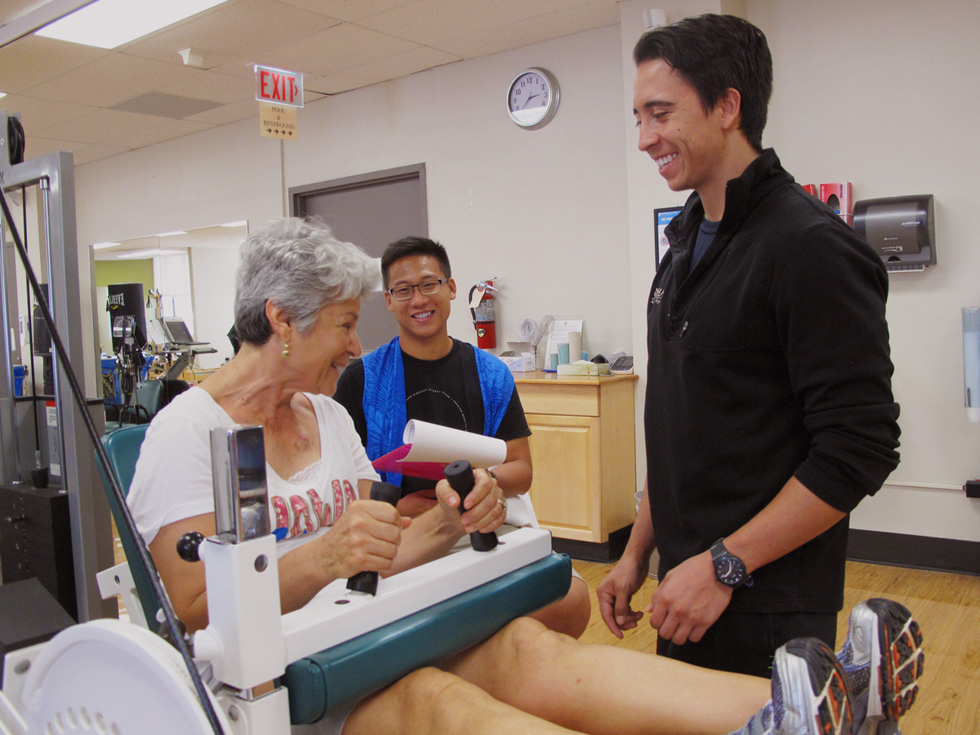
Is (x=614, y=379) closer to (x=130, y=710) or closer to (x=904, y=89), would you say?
(x=904, y=89)

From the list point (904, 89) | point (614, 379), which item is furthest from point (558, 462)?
point (904, 89)

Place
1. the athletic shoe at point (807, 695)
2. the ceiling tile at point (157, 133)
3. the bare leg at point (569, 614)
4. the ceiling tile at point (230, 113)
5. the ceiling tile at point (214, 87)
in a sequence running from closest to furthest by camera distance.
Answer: the athletic shoe at point (807, 695), the bare leg at point (569, 614), the ceiling tile at point (214, 87), the ceiling tile at point (230, 113), the ceiling tile at point (157, 133)

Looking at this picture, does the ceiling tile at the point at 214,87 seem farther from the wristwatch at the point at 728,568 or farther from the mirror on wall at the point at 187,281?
the wristwatch at the point at 728,568

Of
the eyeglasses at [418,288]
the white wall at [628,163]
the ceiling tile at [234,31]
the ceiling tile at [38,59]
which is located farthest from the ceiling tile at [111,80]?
the eyeglasses at [418,288]

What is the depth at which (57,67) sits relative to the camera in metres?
4.50

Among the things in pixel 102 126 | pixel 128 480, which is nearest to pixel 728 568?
pixel 128 480

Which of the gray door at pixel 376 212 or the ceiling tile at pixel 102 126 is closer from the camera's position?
the gray door at pixel 376 212

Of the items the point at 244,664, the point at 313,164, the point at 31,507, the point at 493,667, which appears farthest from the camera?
the point at 313,164

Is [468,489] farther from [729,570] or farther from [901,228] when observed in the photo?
[901,228]

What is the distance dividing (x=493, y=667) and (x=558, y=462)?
2562 millimetres

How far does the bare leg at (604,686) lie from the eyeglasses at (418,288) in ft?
3.44

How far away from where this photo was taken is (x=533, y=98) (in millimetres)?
4391

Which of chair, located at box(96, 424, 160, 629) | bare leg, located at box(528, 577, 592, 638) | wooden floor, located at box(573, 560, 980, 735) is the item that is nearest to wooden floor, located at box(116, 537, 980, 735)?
wooden floor, located at box(573, 560, 980, 735)

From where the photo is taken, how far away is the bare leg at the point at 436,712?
0.95 meters
